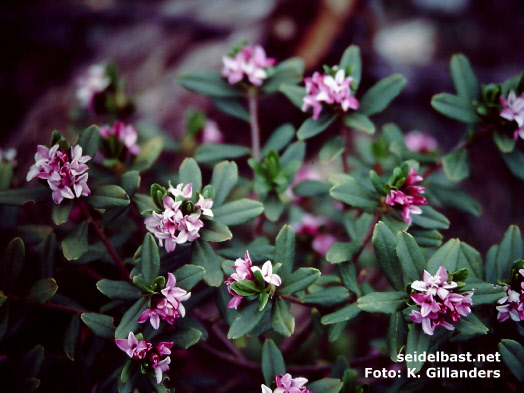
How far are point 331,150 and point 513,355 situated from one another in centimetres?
94

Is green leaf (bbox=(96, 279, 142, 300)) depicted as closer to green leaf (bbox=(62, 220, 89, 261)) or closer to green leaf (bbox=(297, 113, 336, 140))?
green leaf (bbox=(62, 220, 89, 261))

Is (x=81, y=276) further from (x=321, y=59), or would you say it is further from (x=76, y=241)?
(x=321, y=59)

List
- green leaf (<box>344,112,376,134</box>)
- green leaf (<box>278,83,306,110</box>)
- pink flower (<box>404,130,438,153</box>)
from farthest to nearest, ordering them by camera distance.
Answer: pink flower (<box>404,130,438,153</box>) < green leaf (<box>278,83,306,110</box>) < green leaf (<box>344,112,376,134</box>)

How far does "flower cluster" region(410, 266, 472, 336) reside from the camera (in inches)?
51.6

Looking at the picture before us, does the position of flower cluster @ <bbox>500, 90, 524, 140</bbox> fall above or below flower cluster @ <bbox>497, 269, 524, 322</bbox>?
above

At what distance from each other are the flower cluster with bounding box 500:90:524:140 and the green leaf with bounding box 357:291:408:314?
782mm

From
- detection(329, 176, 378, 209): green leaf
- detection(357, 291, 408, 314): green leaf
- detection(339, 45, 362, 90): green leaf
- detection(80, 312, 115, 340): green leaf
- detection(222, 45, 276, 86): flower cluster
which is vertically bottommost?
detection(80, 312, 115, 340): green leaf

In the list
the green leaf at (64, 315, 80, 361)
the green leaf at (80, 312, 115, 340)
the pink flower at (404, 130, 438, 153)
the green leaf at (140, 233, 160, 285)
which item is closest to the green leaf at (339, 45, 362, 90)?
the pink flower at (404, 130, 438, 153)

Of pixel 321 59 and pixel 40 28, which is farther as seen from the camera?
pixel 40 28

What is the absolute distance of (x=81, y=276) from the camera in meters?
1.88

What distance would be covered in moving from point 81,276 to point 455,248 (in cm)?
145

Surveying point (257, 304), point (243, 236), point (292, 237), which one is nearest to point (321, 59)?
point (243, 236)

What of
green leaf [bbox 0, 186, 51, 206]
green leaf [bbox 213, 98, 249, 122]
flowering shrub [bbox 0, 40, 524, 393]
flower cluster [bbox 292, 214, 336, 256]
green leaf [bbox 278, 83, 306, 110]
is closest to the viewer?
flowering shrub [bbox 0, 40, 524, 393]

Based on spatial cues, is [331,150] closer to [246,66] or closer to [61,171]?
[246,66]
